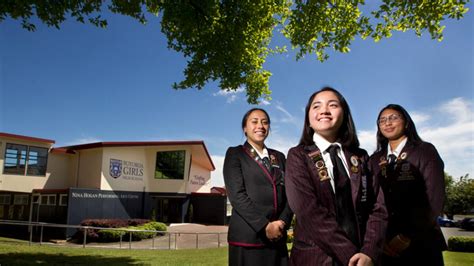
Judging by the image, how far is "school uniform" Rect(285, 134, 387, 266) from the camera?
7.05 ft

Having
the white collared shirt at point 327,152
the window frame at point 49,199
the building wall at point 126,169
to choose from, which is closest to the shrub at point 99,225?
the window frame at point 49,199

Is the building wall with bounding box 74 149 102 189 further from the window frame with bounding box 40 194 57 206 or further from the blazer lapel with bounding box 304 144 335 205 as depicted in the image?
the blazer lapel with bounding box 304 144 335 205

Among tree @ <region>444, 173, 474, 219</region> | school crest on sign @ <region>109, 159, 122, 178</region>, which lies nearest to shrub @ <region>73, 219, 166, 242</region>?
school crest on sign @ <region>109, 159, 122, 178</region>

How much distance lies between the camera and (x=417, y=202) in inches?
117

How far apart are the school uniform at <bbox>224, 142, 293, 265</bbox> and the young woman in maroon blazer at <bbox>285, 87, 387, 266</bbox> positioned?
0.76 m

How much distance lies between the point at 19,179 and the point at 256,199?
81.8 feet

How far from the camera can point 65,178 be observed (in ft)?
86.5

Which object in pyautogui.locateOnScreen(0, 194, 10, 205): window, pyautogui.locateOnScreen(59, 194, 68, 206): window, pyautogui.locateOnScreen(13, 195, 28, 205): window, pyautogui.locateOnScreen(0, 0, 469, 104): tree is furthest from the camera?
pyautogui.locateOnScreen(0, 194, 10, 205): window

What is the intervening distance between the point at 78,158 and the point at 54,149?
6.63ft

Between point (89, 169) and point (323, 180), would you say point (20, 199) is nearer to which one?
point (89, 169)

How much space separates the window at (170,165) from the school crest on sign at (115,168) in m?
3.86

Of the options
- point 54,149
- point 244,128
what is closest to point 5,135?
point 54,149

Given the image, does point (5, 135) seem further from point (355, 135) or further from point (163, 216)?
point (355, 135)

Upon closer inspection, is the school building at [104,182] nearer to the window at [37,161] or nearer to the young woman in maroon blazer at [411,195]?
the window at [37,161]
